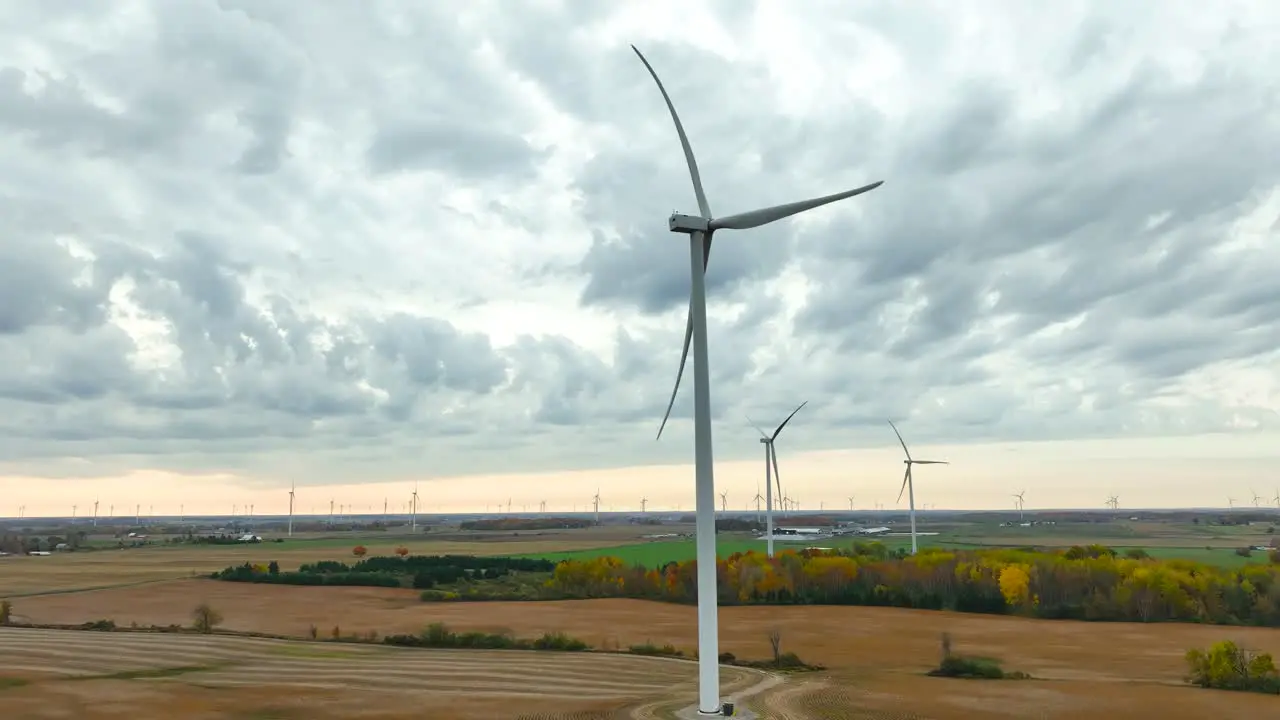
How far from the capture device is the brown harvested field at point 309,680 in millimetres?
39250

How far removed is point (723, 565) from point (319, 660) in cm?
5656

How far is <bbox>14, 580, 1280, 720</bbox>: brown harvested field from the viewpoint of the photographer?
132ft

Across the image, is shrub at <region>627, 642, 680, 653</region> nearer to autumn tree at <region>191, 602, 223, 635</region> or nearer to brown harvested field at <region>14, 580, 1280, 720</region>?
brown harvested field at <region>14, 580, 1280, 720</region>

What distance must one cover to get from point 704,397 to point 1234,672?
3232 cm

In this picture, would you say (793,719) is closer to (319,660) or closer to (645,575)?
(319,660)

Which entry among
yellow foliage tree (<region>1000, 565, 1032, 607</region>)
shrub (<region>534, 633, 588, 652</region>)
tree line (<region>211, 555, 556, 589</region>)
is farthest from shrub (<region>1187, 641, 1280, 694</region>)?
tree line (<region>211, 555, 556, 589</region>)

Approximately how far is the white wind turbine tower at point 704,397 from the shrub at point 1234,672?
2775cm

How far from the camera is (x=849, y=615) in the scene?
80.2 m

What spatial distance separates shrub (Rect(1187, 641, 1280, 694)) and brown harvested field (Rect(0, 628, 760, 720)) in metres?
23.2

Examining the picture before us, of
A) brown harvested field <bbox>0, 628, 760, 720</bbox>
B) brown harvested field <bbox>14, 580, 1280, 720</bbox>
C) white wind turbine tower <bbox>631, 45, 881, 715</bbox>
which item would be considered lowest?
brown harvested field <bbox>14, 580, 1280, 720</bbox>

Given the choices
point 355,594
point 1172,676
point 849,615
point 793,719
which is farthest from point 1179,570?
point 355,594

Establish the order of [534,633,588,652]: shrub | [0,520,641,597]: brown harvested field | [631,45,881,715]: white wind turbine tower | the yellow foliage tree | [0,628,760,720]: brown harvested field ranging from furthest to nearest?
[0,520,641,597]: brown harvested field, the yellow foliage tree, [534,633,588,652]: shrub, [0,628,760,720]: brown harvested field, [631,45,881,715]: white wind turbine tower

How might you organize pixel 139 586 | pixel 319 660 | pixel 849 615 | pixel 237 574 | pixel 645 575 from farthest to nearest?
pixel 237 574
pixel 139 586
pixel 645 575
pixel 849 615
pixel 319 660

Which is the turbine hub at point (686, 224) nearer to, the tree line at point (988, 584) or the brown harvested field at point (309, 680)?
the brown harvested field at point (309, 680)
